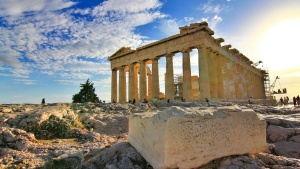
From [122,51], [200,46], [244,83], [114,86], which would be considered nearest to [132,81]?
[114,86]

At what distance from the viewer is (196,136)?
2760mm

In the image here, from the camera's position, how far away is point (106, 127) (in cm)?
791

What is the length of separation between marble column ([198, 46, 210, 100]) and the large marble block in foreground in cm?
1829

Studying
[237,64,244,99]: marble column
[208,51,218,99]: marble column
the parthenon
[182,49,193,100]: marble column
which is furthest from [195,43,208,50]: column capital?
[237,64,244,99]: marble column

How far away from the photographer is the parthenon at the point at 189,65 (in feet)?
71.1

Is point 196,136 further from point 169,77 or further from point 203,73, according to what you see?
point 169,77

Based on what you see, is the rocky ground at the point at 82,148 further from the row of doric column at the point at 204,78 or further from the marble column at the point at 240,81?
the marble column at the point at 240,81

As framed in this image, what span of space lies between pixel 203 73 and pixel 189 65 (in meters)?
1.98

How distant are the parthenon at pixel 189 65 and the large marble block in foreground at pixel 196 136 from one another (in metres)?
18.2

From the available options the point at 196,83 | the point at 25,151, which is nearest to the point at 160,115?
the point at 25,151

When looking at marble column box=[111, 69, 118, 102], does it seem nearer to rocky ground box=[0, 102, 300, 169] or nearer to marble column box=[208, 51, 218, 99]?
marble column box=[208, 51, 218, 99]

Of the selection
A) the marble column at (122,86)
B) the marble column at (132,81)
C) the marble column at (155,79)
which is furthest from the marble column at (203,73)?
the marble column at (122,86)

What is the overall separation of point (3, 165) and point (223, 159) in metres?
3.49

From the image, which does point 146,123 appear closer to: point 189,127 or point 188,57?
point 189,127
